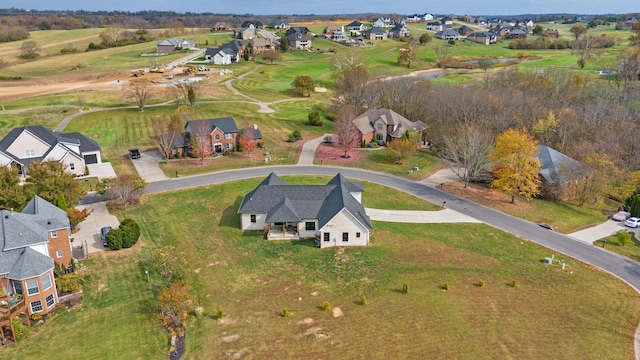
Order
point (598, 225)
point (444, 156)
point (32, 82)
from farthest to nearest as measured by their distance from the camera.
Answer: point (32, 82) → point (444, 156) → point (598, 225)

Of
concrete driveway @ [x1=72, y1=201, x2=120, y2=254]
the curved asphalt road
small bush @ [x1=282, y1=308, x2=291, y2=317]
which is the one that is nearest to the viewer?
small bush @ [x1=282, y1=308, x2=291, y2=317]

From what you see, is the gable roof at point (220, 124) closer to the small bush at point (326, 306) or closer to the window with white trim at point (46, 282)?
the window with white trim at point (46, 282)

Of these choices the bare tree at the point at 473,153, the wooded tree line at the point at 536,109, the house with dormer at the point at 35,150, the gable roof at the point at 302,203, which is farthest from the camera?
the wooded tree line at the point at 536,109

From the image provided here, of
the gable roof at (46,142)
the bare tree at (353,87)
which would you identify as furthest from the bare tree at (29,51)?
the bare tree at (353,87)

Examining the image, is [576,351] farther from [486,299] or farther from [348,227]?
[348,227]

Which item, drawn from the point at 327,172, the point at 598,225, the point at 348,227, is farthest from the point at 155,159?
the point at 598,225

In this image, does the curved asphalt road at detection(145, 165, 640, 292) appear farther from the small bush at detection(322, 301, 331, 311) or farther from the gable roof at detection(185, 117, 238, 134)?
the small bush at detection(322, 301, 331, 311)

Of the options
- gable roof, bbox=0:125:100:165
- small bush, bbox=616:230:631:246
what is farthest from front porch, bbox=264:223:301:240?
small bush, bbox=616:230:631:246
